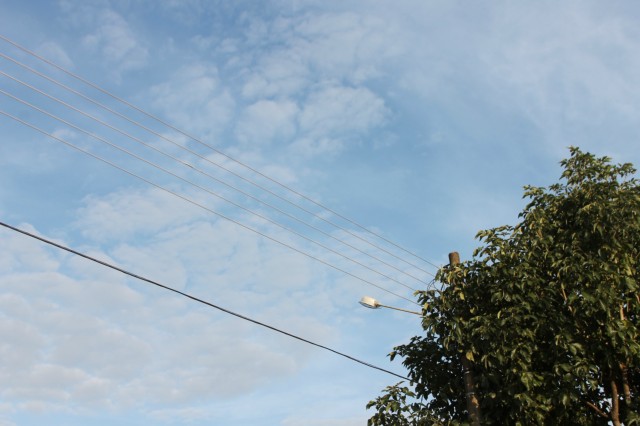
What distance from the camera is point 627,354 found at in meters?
12.1

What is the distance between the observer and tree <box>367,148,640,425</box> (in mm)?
12523

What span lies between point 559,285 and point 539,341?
49.6 inches

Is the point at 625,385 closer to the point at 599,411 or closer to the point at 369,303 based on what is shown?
the point at 599,411

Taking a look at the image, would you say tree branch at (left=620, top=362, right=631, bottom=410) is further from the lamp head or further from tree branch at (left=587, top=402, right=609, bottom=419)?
the lamp head

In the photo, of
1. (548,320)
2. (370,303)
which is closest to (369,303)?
(370,303)

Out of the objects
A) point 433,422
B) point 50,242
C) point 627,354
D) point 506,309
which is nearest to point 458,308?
point 506,309

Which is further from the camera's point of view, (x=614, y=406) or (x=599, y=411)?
(x=599, y=411)

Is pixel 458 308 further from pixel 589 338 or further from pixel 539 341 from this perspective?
pixel 589 338

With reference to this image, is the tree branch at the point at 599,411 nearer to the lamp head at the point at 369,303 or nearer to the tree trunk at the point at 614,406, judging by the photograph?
the tree trunk at the point at 614,406

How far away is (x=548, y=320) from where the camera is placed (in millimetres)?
13109

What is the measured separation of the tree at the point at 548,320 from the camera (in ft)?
41.1

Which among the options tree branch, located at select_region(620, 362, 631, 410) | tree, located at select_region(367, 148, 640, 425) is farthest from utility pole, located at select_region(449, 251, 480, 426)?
tree branch, located at select_region(620, 362, 631, 410)

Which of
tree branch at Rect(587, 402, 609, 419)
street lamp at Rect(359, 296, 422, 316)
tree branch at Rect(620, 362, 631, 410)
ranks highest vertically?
street lamp at Rect(359, 296, 422, 316)

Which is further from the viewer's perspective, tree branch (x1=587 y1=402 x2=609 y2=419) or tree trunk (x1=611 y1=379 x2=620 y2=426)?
tree branch (x1=587 y1=402 x2=609 y2=419)
